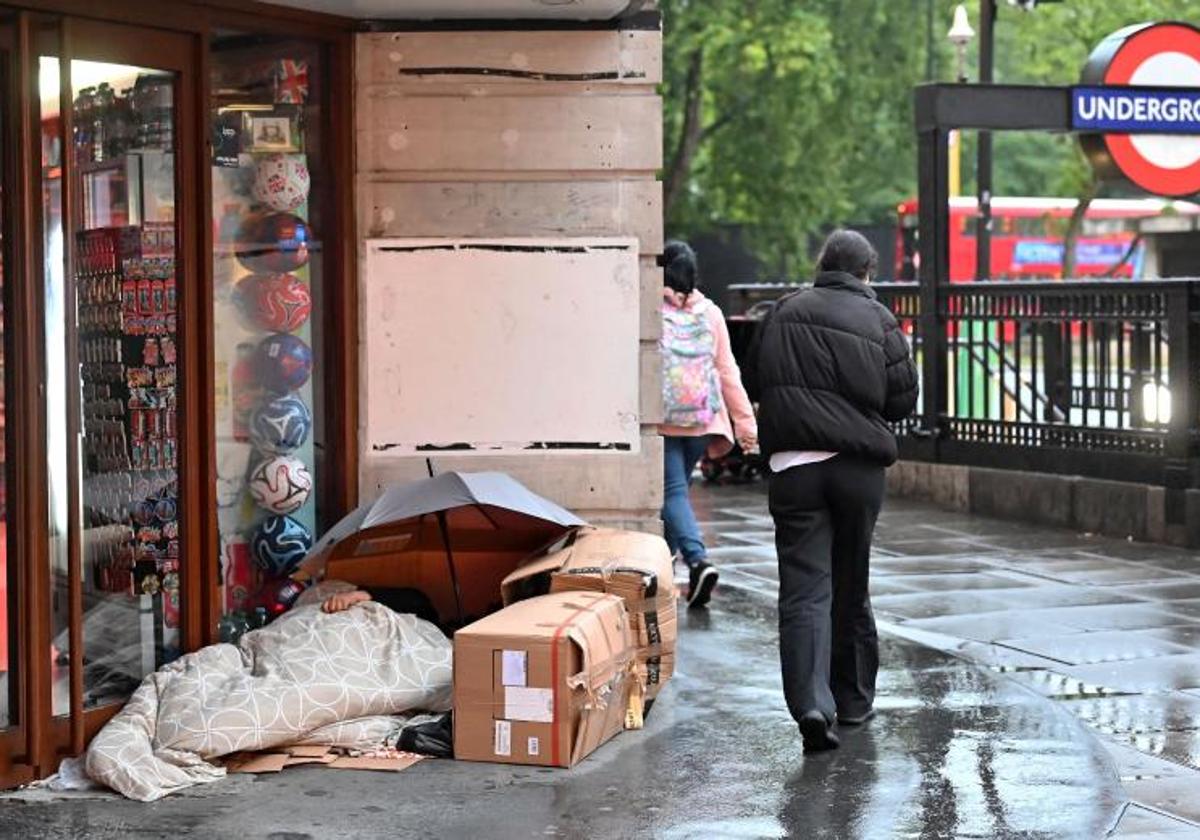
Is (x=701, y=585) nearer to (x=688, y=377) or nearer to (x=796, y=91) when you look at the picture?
(x=688, y=377)

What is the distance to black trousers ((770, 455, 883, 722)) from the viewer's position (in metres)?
7.00

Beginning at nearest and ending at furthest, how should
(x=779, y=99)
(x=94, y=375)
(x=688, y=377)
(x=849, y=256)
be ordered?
(x=94, y=375), (x=849, y=256), (x=688, y=377), (x=779, y=99)

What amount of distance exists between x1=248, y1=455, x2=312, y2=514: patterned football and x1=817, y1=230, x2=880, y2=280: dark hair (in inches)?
90.8

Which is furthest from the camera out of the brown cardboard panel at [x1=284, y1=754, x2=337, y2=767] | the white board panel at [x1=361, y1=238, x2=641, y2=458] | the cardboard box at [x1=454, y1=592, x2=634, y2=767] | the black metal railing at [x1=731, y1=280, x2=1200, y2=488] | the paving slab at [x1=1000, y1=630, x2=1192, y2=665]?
the black metal railing at [x1=731, y1=280, x2=1200, y2=488]

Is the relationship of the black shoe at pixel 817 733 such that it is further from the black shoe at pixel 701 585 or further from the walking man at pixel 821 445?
the black shoe at pixel 701 585

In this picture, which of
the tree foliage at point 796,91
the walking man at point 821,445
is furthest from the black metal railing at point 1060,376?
the tree foliage at point 796,91

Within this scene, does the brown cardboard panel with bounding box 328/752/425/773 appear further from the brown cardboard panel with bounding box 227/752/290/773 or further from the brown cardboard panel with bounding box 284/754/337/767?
the brown cardboard panel with bounding box 227/752/290/773

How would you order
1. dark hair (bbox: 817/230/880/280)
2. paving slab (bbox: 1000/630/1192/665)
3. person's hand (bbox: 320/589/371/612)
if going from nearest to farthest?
dark hair (bbox: 817/230/880/280)
person's hand (bbox: 320/589/371/612)
paving slab (bbox: 1000/630/1192/665)

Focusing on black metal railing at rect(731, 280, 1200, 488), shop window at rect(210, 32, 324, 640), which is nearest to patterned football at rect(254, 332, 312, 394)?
shop window at rect(210, 32, 324, 640)

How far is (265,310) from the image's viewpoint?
7.79 metres

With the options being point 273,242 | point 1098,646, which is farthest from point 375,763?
point 1098,646

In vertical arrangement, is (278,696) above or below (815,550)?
below

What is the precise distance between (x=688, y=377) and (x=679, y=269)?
0.60 metres

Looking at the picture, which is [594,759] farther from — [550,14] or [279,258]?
[550,14]
